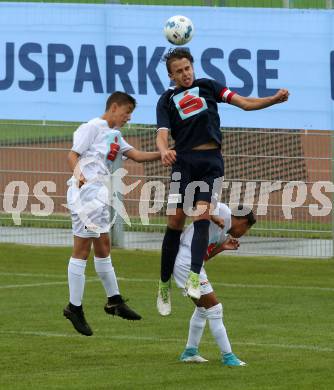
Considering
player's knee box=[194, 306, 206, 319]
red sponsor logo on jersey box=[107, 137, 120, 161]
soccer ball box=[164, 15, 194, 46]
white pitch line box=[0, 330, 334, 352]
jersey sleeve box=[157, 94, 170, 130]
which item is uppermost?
soccer ball box=[164, 15, 194, 46]

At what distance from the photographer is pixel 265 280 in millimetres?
18172

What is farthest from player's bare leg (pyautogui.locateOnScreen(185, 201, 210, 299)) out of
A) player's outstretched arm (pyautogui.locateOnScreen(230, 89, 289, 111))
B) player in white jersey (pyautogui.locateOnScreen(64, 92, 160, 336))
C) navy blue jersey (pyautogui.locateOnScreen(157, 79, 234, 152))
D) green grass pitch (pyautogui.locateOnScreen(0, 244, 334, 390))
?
player in white jersey (pyautogui.locateOnScreen(64, 92, 160, 336))

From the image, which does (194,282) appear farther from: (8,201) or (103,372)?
(8,201)

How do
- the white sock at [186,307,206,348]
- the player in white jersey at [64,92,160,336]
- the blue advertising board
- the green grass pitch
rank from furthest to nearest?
the blue advertising board
the player in white jersey at [64,92,160,336]
the white sock at [186,307,206,348]
the green grass pitch

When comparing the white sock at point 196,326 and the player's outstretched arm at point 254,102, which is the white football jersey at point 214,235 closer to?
the white sock at point 196,326

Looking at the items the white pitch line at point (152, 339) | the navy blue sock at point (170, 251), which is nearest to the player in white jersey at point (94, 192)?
the white pitch line at point (152, 339)

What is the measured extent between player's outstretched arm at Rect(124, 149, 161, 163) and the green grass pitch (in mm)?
1719

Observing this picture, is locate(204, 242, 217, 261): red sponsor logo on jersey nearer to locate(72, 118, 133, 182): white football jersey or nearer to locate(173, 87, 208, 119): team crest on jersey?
locate(173, 87, 208, 119): team crest on jersey

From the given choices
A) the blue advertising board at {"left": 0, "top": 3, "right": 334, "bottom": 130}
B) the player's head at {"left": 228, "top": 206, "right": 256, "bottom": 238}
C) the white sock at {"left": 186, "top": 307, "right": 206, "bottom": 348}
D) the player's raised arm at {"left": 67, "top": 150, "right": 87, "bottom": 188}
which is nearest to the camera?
the white sock at {"left": 186, "top": 307, "right": 206, "bottom": 348}

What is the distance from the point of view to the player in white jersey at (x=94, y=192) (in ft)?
43.5

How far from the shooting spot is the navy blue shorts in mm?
12273

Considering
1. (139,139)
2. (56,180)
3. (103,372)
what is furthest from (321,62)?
(103,372)

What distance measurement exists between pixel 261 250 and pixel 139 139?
106 inches

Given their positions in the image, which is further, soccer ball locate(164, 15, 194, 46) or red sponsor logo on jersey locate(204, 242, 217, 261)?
soccer ball locate(164, 15, 194, 46)
